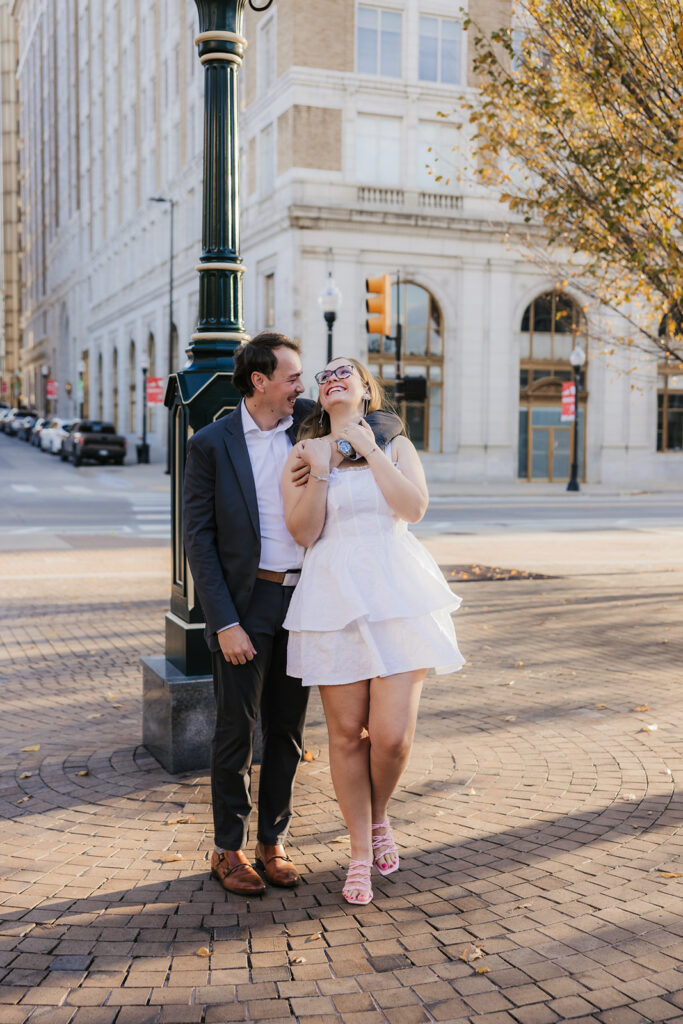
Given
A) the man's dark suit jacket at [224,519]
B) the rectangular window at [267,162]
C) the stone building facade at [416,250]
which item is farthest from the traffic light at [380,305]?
the rectangular window at [267,162]

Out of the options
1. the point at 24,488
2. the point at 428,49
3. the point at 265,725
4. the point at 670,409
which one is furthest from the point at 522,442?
the point at 265,725

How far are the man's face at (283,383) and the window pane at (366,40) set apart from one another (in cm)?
3509

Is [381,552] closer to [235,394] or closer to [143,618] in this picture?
[235,394]

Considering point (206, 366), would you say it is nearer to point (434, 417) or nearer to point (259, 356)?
point (259, 356)

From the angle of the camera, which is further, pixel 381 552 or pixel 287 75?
pixel 287 75

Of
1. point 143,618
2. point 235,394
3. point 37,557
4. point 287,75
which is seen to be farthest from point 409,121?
point 235,394

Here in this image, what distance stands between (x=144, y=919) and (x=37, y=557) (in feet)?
36.9

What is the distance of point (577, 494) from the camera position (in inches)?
1270

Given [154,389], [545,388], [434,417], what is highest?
[545,388]

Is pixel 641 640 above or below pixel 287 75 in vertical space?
below

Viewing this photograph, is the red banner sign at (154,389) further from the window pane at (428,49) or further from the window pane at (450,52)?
the window pane at (450,52)

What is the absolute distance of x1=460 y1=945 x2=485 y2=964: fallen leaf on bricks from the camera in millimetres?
3404

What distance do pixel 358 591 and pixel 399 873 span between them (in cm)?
122

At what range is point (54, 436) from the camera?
165 feet
